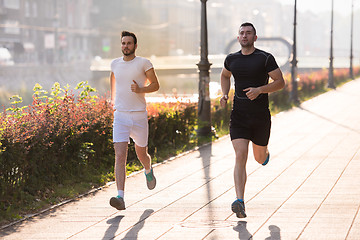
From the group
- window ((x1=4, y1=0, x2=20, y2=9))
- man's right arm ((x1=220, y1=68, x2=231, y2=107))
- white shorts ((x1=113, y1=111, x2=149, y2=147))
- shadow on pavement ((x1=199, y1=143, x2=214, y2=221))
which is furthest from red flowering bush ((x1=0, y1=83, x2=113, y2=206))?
window ((x1=4, y1=0, x2=20, y2=9))

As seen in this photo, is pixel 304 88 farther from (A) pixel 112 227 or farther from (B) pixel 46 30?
(B) pixel 46 30

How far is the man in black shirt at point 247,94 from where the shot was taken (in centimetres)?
711

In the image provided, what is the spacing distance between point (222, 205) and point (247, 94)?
4.60ft

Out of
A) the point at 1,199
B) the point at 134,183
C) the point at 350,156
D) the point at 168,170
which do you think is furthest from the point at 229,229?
the point at 350,156

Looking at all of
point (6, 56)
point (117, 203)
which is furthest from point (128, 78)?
point (6, 56)

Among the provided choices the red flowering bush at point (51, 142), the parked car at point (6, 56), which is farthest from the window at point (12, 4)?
the red flowering bush at point (51, 142)

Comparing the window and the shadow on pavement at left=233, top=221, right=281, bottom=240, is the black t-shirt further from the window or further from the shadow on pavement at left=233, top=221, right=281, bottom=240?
the window

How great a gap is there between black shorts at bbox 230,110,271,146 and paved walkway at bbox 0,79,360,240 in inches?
29.3

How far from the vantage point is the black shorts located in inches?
289

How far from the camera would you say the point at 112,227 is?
22.5 ft

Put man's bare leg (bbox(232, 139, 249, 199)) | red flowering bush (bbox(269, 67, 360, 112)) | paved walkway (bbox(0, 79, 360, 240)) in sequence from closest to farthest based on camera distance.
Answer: paved walkway (bbox(0, 79, 360, 240))
man's bare leg (bbox(232, 139, 249, 199))
red flowering bush (bbox(269, 67, 360, 112))

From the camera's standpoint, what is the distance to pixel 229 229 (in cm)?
664

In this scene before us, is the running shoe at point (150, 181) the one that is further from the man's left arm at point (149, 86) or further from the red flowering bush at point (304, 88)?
the red flowering bush at point (304, 88)

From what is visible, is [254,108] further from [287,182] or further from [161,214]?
[287,182]
